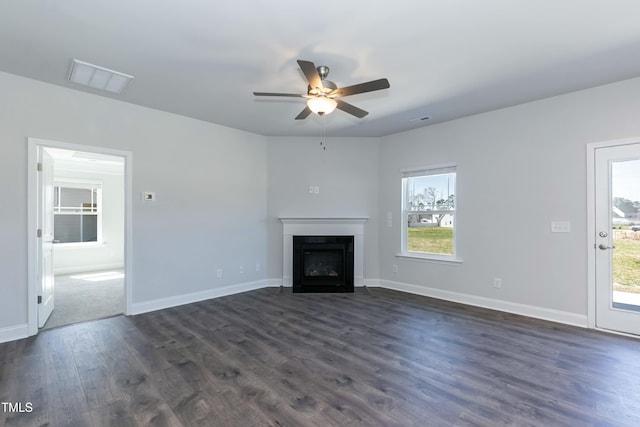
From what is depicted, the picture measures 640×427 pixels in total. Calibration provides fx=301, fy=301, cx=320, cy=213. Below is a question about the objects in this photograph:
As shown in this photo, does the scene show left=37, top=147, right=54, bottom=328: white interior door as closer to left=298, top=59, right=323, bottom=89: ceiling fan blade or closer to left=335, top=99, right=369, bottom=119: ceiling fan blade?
left=298, top=59, right=323, bottom=89: ceiling fan blade

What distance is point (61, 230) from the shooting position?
6.91 meters

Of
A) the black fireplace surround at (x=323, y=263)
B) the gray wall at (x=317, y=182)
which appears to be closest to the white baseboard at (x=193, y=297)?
the gray wall at (x=317, y=182)

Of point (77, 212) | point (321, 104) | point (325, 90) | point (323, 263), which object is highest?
point (325, 90)

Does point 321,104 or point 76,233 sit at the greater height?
point 321,104

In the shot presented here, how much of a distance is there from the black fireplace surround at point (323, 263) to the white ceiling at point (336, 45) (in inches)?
94.7

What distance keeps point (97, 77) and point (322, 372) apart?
361 cm

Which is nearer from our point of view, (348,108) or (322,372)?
(322,372)

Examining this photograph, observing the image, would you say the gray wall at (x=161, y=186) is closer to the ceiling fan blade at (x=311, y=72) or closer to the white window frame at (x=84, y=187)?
the ceiling fan blade at (x=311, y=72)

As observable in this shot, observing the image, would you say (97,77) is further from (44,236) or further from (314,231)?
(314,231)

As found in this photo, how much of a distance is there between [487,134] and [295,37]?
3.08 m

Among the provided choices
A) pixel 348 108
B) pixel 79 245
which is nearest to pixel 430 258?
pixel 348 108

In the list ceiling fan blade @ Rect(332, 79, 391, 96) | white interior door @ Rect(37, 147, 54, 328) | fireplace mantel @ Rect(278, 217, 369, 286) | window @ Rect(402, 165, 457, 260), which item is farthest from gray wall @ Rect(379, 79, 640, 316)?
white interior door @ Rect(37, 147, 54, 328)

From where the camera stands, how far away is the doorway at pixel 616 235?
315cm

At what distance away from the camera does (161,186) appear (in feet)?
13.6
